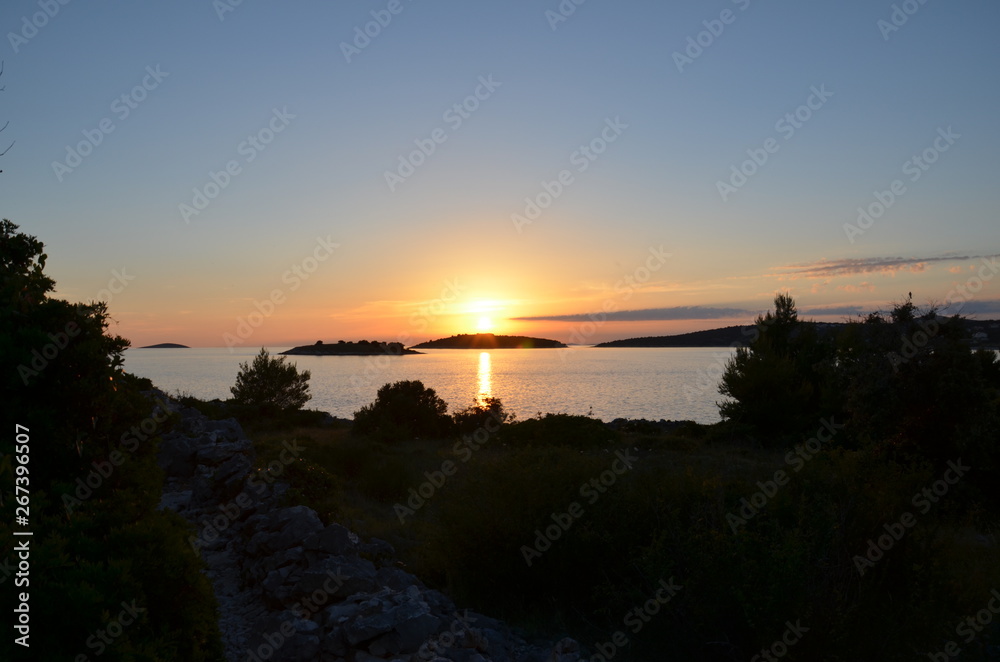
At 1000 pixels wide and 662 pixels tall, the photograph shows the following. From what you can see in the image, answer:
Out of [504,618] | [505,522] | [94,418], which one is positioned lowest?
[504,618]

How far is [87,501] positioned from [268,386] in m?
29.0

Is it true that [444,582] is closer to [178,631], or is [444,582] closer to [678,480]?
[678,480]

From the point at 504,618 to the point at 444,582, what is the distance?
1245 millimetres

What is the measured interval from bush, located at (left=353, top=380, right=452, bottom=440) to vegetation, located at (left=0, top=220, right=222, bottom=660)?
20772 mm

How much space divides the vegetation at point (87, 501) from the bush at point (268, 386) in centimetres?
2744

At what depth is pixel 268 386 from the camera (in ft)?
105

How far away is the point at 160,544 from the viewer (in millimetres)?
4176

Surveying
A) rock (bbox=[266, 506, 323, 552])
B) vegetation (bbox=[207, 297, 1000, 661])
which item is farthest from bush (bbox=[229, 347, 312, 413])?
rock (bbox=[266, 506, 323, 552])

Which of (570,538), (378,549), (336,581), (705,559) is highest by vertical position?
(705,559)

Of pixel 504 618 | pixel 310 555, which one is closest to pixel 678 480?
pixel 504 618

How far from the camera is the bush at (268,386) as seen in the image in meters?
31.6

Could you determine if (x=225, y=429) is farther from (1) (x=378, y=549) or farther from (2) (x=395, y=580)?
(2) (x=395, y=580)

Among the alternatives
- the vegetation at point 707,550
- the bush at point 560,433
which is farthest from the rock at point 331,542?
the bush at point 560,433

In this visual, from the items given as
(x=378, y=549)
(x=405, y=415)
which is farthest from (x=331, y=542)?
(x=405, y=415)
